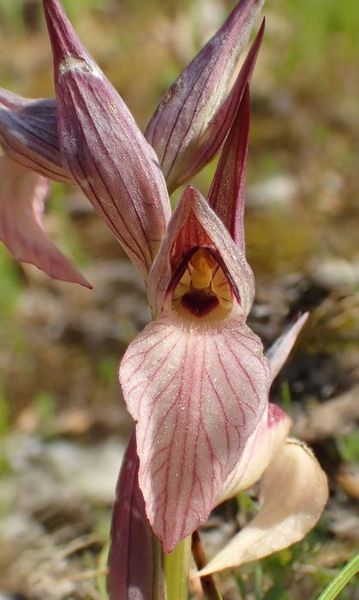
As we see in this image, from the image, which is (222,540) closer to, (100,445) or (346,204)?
(100,445)

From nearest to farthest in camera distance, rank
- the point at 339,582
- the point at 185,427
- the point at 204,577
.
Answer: the point at 185,427 → the point at 339,582 → the point at 204,577

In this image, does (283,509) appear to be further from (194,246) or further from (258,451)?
(194,246)

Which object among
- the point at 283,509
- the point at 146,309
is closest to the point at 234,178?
the point at 283,509

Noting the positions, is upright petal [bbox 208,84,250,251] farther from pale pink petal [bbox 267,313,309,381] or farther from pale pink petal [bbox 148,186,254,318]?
pale pink petal [bbox 267,313,309,381]

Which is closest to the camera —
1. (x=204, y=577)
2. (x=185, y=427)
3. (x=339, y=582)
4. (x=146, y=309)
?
(x=185, y=427)

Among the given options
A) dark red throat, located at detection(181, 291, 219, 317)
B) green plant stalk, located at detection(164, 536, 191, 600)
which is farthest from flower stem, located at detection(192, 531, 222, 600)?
dark red throat, located at detection(181, 291, 219, 317)

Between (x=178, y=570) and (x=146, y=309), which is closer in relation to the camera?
(x=178, y=570)

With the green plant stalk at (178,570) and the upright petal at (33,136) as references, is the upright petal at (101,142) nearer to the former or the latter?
the upright petal at (33,136)

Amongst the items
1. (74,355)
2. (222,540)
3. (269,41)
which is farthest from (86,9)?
(222,540)
